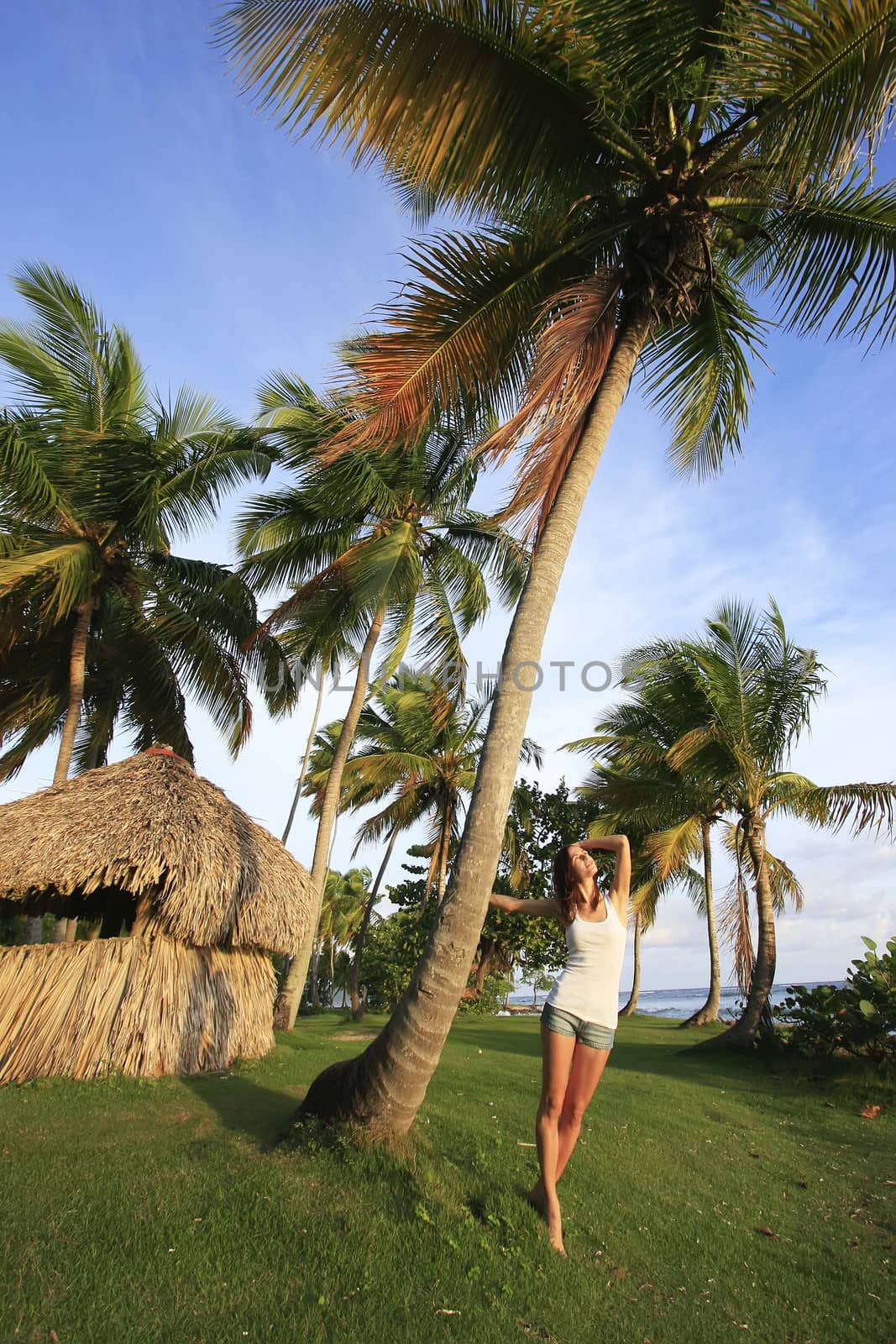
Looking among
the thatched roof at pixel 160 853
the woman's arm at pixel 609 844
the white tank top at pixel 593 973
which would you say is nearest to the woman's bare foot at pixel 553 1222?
the white tank top at pixel 593 973

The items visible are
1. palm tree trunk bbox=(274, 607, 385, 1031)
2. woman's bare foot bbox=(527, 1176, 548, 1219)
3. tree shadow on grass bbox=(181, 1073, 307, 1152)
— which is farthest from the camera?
palm tree trunk bbox=(274, 607, 385, 1031)

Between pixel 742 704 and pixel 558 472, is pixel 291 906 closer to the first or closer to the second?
pixel 558 472

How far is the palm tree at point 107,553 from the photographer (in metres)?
11.8

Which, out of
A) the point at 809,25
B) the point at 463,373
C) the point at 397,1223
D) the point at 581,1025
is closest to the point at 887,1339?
the point at 581,1025

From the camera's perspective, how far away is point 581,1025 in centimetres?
387

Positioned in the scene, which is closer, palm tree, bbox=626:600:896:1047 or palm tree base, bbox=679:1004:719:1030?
palm tree, bbox=626:600:896:1047

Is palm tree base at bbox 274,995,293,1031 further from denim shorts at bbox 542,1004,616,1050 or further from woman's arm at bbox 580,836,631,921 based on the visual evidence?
denim shorts at bbox 542,1004,616,1050

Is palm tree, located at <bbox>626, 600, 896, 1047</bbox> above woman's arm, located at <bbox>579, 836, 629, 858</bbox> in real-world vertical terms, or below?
above

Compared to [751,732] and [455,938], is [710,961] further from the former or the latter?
[455,938]

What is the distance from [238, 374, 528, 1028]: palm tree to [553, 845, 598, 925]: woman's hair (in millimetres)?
7963

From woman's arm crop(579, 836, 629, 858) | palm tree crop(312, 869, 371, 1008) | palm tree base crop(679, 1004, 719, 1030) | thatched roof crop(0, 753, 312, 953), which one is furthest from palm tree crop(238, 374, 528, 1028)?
palm tree crop(312, 869, 371, 1008)

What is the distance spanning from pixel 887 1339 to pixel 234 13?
7974mm

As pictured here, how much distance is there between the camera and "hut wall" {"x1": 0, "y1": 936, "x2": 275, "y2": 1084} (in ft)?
26.5

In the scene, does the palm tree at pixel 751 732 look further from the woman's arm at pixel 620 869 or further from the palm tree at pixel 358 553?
the woman's arm at pixel 620 869
